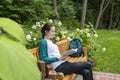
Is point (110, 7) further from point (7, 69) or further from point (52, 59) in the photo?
point (7, 69)

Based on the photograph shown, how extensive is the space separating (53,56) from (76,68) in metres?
0.49

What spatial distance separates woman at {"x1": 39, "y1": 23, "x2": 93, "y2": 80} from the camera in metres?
4.43

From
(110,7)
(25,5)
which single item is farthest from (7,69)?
(110,7)

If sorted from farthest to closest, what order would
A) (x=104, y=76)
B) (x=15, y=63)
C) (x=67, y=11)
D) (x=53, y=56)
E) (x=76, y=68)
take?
(x=67, y=11) → (x=104, y=76) → (x=76, y=68) → (x=53, y=56) → (x=15, y=63)

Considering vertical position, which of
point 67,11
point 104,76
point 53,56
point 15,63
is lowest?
point 67,11

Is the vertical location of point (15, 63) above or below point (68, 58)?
above

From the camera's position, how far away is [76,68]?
488 centimetres

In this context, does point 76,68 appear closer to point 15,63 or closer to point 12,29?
point 12,29

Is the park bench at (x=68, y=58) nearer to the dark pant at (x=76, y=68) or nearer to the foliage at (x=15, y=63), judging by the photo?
the dark pant at (x=76, y=68)

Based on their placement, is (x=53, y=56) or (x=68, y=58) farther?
(x=68, y=58)

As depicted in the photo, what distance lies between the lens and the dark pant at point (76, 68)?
475 centimetres

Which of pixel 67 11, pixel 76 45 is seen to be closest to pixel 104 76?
pixel 76 45

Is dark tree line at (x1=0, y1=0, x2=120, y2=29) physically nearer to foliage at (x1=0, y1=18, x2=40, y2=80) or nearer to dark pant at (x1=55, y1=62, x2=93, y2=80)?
dark pant at (x1=55, y1=62, x2=93, y2=80)

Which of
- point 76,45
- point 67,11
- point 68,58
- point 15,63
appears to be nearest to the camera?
point 15,63
